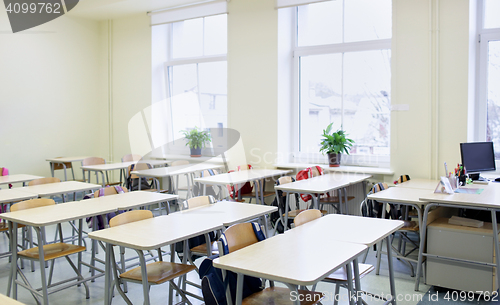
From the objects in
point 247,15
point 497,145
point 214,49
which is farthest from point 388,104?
point 214,49

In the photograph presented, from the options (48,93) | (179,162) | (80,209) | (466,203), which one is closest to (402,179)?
(466,203)

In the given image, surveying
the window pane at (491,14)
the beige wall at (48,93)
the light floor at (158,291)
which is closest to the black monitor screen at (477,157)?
the light floor at (158,291)

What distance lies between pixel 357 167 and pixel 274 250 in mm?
3698

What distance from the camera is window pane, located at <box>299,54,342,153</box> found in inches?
240

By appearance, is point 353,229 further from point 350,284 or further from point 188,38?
point 188,38

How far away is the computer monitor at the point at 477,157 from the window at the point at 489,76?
0.69 m

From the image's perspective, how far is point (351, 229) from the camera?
8.81 feet

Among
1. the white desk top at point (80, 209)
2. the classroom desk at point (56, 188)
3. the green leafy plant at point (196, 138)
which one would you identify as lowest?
the white desk top at point (80, 209)

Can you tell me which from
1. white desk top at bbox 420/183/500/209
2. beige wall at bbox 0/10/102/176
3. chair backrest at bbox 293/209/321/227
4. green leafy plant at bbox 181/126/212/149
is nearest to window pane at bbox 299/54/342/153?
green leafy plant at bbox 181/126/212/149

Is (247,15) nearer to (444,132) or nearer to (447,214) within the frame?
(444,132)

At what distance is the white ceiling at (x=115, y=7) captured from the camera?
22.6 ft

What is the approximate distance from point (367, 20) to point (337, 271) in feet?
13.9

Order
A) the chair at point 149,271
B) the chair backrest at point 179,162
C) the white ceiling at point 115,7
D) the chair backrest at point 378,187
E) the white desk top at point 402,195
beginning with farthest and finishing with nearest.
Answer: the white ceiling at point 115,7
the chair backrest at point 179,162
the chair backrest at point 378,187
the white desk top at point 402,195
the chair at point 149,271

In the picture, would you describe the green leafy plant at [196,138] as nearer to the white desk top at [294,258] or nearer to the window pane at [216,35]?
the window pane at [216,35]
